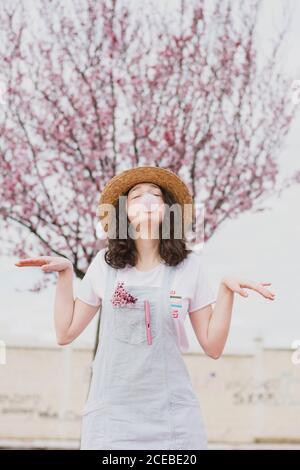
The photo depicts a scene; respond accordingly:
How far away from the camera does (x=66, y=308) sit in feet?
9.09

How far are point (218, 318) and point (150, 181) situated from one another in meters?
0.70

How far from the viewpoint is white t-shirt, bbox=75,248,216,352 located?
2.69 metres

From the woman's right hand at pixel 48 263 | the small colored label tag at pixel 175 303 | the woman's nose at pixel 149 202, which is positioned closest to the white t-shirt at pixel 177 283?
the small colored label tag at pixel 175 303

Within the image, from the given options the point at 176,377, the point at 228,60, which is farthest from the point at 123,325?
the point at 228,60

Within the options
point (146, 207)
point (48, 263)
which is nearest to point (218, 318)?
point (146, 207)

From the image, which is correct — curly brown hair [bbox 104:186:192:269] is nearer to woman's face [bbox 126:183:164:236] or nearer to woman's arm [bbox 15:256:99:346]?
woman's face [bbox 126:183:164:236]

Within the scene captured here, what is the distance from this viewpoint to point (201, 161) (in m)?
6.27

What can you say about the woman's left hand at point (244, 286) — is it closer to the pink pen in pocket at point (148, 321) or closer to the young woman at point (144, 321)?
the young woman at point (144, 321)

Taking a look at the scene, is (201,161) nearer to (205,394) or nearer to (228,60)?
(228,60)

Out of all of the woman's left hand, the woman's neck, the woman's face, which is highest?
the woman's face

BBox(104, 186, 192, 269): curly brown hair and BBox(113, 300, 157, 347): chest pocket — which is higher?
BBox(104, 186, 192, 269): curly brown hair

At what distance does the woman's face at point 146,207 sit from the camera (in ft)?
9.54

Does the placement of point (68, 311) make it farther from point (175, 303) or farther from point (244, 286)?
point (244, 286)

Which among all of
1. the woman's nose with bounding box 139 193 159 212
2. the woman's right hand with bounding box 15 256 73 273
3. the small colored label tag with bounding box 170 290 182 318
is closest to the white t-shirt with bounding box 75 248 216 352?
the small colored label tag with bounding box 170 290 182 318
